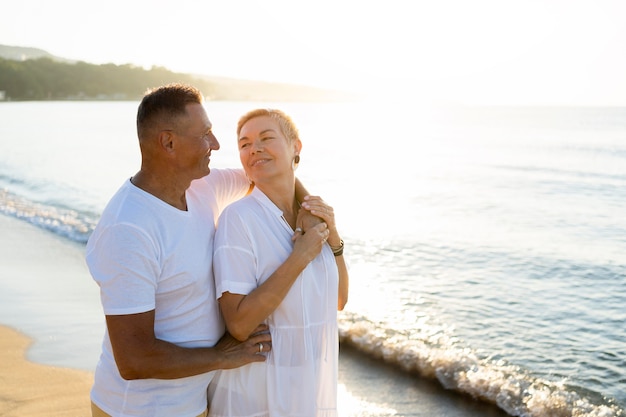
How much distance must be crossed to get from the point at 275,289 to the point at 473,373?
4.63 meters

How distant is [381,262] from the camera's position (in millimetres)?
11930

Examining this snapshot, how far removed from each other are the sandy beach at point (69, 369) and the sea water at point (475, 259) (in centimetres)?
39

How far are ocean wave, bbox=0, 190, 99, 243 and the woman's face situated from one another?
32.8ft

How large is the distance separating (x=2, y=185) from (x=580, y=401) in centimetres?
1866

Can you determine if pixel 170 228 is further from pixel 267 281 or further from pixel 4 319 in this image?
pixel 4 319

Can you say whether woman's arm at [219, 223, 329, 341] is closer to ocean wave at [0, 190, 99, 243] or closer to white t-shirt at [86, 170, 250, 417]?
white t-shirt at [86, 170, 250, 417]

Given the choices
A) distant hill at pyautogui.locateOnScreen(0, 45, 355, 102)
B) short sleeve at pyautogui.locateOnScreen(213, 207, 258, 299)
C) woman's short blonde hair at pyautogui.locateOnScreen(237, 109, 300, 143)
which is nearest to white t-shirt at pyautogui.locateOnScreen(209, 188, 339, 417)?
short sleeve at pyautogui.locateOnScreen(213, 207, 258, 299)

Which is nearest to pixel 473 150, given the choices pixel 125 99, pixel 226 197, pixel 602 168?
pixel 602 168

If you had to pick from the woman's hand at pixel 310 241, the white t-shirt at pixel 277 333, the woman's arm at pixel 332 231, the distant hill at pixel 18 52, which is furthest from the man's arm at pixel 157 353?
the distant hill at pixel 18 52

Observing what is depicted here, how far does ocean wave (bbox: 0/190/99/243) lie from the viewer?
42.4ft

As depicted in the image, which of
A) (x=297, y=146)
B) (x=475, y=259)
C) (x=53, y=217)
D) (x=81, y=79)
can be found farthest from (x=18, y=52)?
(x=297, y=146)

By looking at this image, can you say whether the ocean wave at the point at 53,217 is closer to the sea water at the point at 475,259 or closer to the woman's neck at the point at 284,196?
the sea water at the point at 475,259

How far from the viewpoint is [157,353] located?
2.47 metres

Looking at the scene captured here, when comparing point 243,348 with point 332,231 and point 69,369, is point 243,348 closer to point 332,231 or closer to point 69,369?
point 332,231
